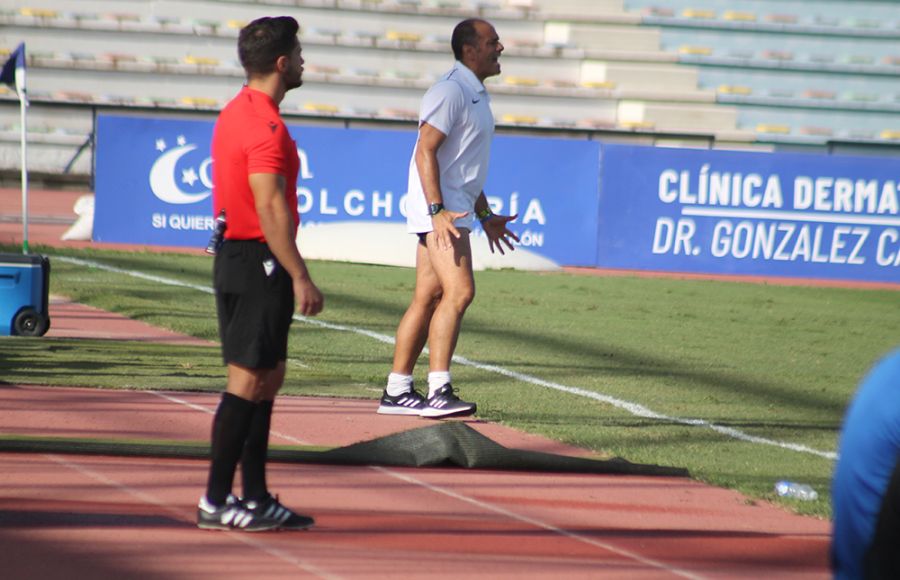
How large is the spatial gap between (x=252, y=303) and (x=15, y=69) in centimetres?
1453

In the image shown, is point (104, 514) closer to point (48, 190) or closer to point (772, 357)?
point (772, 357)

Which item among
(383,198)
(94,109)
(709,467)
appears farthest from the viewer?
(94,109)

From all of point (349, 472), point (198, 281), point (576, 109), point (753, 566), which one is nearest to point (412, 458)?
point (349, 472)

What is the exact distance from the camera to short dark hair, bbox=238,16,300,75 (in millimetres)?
4871

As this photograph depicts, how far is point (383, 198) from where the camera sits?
64.5ft

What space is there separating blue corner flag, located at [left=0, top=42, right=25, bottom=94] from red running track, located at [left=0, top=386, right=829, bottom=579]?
35.4 ft

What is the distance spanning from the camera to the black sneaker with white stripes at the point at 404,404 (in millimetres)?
7766

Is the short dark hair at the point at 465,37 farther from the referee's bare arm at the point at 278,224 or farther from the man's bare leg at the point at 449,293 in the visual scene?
the referee's bare arm at the point at 278,224

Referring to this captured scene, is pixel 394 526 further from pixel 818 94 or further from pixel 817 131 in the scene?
pixel 818 94

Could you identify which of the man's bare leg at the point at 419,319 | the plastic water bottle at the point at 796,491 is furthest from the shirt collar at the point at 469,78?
the plastic water bottle at the point at 796,491

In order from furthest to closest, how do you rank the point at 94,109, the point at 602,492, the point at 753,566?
the point at 94,109
the point at 602,492
the point at 753,566

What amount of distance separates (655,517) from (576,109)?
25344mm

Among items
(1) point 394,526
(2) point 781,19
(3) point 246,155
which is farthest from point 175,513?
(2) point 781,19

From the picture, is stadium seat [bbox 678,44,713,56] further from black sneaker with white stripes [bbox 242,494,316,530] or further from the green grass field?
black sneaker with white stripes [bbox 242,494,316,530]
